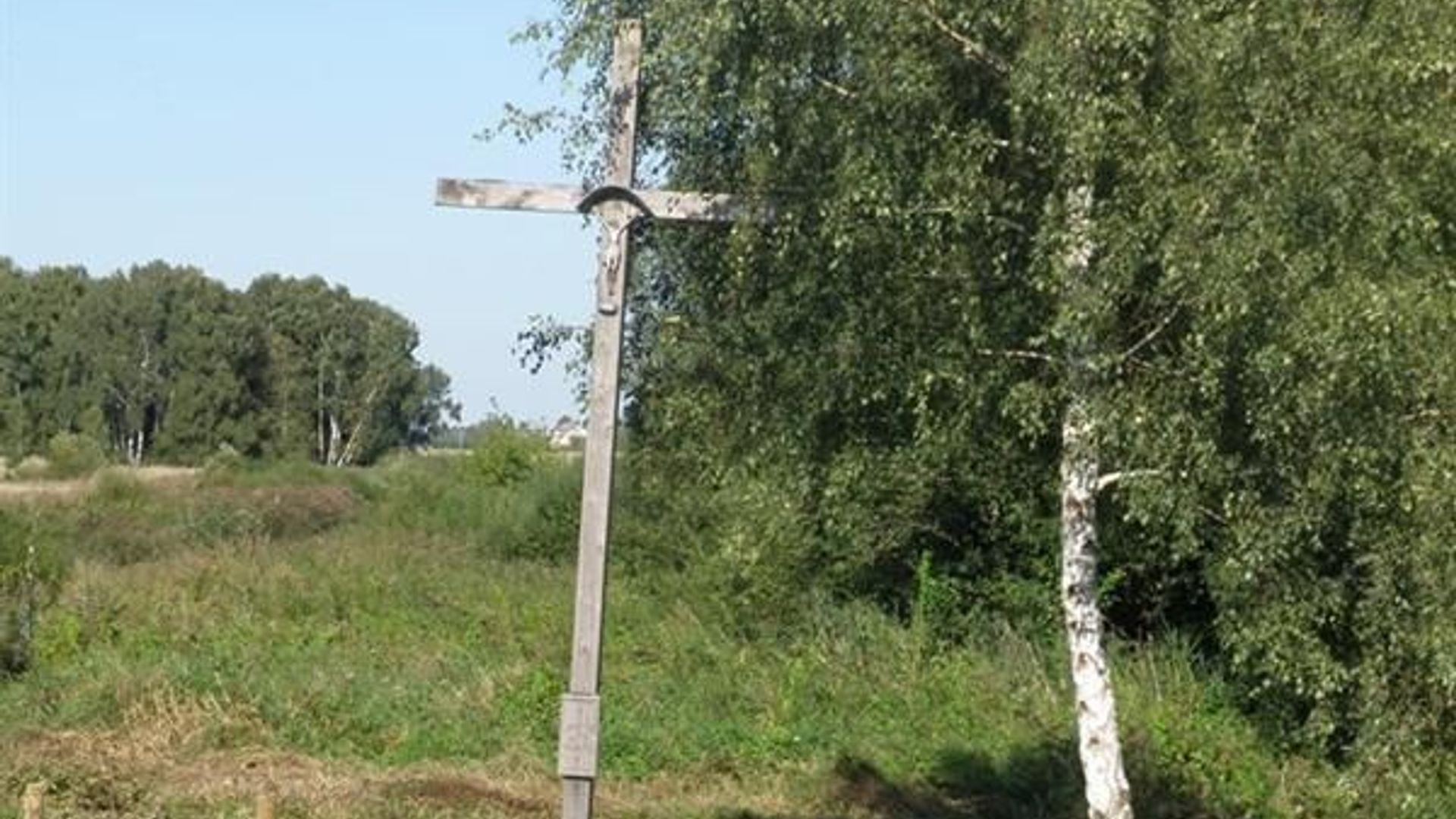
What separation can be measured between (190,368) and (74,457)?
682 inches

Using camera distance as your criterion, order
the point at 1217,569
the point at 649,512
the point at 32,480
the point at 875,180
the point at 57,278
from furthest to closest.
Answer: the point at 57,278, the point at 32,480, the point at 649,512, the point at 1217,569, the point at 875,180

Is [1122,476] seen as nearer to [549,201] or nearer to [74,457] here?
[549,201]

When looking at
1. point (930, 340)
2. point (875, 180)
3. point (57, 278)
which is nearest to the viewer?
point (875, 180)

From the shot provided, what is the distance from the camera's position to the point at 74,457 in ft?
171

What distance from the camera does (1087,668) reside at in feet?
37.4

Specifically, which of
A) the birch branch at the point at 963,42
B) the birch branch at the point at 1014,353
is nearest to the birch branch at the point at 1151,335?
the birch branch at the point at 1014,353

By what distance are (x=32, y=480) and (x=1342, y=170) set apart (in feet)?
147

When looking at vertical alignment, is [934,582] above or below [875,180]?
below

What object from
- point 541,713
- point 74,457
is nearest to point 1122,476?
point 541,713

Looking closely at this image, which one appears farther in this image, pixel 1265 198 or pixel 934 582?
pixel 934 582

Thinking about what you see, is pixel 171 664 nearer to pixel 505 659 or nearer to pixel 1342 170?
pixel 505 659

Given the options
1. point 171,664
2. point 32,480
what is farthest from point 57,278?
point 171,664

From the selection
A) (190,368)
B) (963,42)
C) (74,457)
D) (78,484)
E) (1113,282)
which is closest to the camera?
(1113,282)

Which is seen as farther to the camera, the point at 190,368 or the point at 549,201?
the point at 190,368
